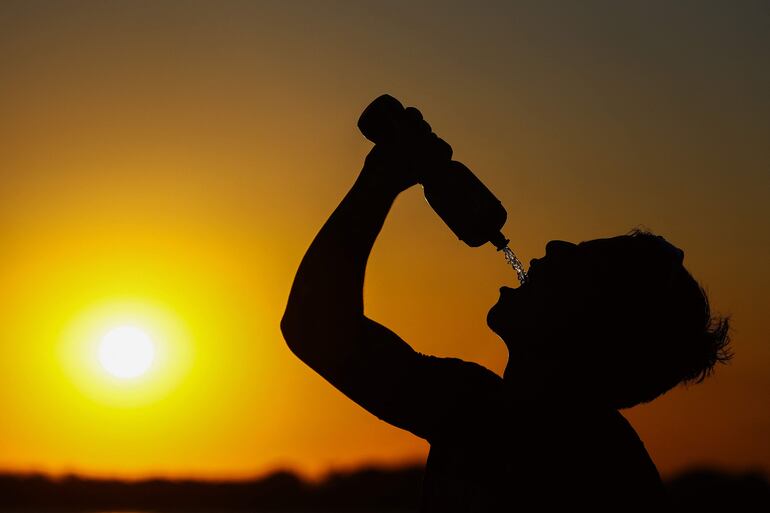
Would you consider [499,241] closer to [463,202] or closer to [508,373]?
[463,202]

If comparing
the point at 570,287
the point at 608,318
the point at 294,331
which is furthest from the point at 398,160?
the point at 608,318

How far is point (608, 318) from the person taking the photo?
2.29 m

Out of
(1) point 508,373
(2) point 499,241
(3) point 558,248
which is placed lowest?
(1) point 508,373

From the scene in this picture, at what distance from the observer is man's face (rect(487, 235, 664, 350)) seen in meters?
2.21

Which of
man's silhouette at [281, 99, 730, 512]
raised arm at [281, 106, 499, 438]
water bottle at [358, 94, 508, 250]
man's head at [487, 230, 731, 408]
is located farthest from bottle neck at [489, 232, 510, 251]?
raised arm at [281, 106, 499, 438]

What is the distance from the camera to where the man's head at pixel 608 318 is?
86.7 inches

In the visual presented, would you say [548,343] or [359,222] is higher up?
[359,222]

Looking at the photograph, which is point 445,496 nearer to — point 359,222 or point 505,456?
point 505,456

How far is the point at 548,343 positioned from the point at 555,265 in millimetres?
229

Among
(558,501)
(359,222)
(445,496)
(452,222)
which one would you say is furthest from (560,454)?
(452,222)

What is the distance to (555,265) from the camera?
2.32m

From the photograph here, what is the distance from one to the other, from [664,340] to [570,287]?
330 millimetres

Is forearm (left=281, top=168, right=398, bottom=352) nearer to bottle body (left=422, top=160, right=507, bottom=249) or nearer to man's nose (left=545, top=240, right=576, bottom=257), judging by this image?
man's nose (left=545, top=240, right=576, bottom=257)

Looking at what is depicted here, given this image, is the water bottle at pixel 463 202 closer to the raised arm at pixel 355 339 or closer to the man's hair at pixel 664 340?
the man's hair at pixel 664 340
